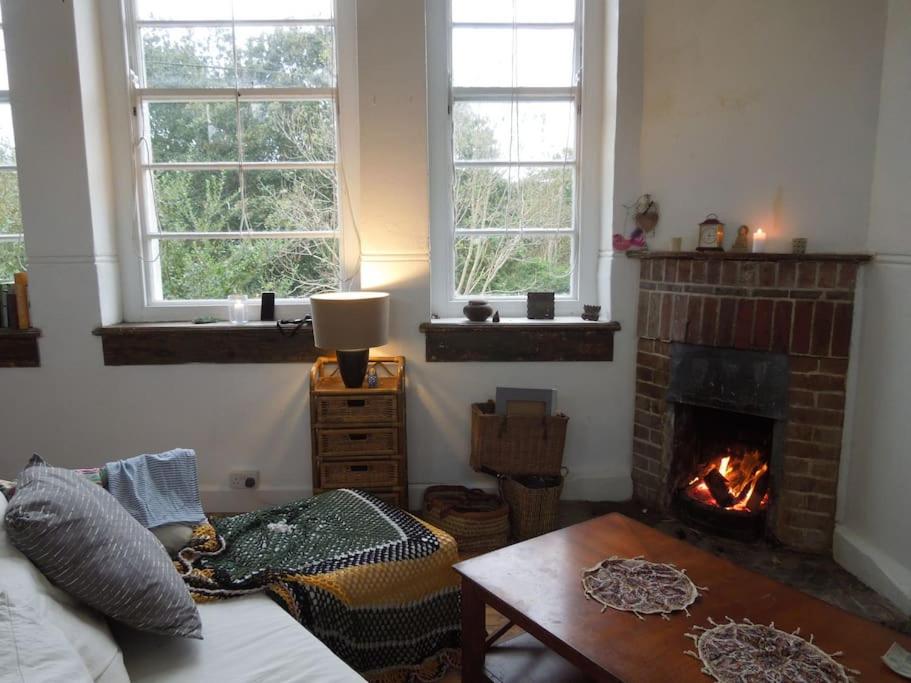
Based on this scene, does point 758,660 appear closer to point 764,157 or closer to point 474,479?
point 474,479

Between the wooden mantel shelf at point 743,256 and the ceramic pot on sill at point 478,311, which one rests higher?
the wooden mantel shelf at point 743,256

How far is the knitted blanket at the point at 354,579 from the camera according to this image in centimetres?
168

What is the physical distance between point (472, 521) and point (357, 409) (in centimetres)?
69

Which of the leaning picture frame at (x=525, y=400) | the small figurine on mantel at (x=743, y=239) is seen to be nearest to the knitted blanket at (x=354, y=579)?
the leaning picture frame at (x=525, y=400)

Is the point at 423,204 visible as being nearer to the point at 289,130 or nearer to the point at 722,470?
the point at 289,130

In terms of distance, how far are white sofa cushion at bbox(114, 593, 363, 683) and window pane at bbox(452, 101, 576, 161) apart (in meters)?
2.32

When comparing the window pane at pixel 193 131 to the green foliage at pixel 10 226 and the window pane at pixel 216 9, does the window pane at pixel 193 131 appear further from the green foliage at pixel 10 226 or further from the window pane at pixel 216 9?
the green foliage at pixel 10 226

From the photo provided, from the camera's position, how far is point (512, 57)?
9.95 ft

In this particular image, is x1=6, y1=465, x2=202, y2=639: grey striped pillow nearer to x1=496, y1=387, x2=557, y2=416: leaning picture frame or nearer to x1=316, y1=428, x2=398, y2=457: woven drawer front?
x1=316, y1=428, x2=398, y2=457: woven drawer front

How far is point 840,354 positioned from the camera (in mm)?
2463

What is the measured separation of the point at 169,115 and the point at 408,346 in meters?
1.64

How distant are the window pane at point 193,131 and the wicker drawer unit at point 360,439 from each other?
1292 mm

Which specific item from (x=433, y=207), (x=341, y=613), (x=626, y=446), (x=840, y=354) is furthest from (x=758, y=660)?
(x=433, y=207)

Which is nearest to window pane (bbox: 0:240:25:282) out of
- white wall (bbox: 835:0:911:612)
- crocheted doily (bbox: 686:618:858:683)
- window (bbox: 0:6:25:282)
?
window (bbox: 0:6:25:282)
